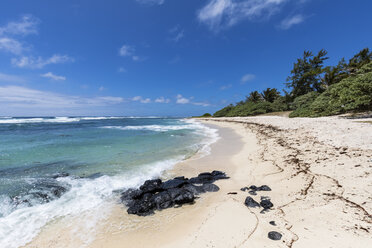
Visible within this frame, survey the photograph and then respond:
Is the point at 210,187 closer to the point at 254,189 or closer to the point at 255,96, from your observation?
the point at 254,189

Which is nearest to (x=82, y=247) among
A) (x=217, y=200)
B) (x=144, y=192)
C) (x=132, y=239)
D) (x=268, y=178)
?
(x=132, y=239)

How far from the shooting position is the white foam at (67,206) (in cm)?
320

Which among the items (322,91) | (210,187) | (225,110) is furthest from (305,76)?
(210,187)

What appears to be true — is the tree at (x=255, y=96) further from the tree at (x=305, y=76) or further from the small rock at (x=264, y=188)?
the small rock at (x=264, y=188)

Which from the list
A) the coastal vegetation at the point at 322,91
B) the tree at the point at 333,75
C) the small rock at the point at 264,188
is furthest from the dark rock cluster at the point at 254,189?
the tree at the point at 333,75

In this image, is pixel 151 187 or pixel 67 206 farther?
pixel 151 187

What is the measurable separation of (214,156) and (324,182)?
185 inches

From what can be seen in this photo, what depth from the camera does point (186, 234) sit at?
2885mm

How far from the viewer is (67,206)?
4.13 m

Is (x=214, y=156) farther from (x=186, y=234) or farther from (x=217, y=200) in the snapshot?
(x=186, y=234)

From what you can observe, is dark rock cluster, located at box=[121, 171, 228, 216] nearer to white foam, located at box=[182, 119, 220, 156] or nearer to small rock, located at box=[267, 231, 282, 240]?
small rock, located at box=[267, 231, 282, 240]

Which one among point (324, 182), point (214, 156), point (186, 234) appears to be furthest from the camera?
point (214, 156)

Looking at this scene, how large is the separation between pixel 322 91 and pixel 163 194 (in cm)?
4392

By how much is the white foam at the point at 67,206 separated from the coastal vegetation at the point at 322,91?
19035 mm
